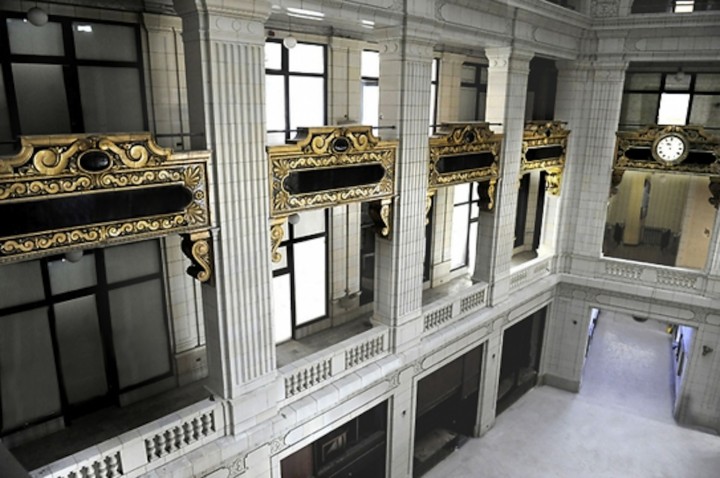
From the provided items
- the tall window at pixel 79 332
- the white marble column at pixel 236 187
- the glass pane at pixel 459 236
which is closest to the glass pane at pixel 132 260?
the tall window at pixel 79 332

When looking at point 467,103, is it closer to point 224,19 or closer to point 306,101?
point 306,101

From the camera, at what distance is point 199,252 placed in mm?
6547

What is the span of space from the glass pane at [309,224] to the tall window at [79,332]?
9.09 ft

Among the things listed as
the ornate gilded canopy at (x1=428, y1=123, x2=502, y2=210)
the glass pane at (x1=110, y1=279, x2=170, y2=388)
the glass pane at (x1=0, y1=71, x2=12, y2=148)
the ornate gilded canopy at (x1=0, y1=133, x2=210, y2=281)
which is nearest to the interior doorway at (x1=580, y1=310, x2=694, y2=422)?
the ornate gilded canopy at (x1=428, y1=123, x2=502, y2=210)

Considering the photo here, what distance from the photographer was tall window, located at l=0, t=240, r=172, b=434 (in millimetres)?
6773

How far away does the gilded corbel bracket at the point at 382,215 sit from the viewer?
8916 mm

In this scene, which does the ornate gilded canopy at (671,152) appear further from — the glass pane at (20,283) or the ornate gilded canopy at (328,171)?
the glass pane at (20,283)

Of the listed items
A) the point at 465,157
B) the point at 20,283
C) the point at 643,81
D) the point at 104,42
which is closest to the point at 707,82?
the point at 643,81

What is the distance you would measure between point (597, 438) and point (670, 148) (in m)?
7.75

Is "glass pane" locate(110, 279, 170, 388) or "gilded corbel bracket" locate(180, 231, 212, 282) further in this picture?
"glass pane" locate(110, 279, 170, 388)

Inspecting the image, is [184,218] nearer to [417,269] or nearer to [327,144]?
[327,144]

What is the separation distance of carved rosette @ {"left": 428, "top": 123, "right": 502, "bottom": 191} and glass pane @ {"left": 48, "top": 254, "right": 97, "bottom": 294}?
5826mm

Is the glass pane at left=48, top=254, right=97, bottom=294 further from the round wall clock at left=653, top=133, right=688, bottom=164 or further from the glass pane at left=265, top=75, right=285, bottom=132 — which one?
the round wall clock at left=653, top=133, right=688, bottom=164

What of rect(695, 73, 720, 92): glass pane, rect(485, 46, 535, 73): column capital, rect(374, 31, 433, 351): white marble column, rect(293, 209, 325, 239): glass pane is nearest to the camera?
rect(374, 31, 433, 351): white marble column
